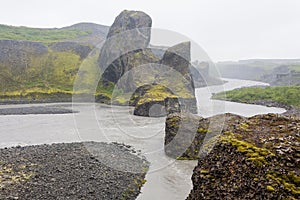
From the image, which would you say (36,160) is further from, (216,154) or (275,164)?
(275,164)

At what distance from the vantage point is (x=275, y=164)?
841cm

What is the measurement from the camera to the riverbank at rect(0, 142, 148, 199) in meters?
13.9

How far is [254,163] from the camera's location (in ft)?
28.7

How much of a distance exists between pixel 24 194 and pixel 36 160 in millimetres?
5203

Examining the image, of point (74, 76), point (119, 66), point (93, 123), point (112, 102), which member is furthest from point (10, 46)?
point (93, 123)

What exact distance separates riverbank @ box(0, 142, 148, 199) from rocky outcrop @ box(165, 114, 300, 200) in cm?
624

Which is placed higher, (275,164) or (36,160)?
(275,164)

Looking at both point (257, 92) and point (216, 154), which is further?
point (257, 92)

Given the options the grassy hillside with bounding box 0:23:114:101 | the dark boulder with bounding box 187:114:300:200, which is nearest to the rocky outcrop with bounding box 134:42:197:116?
A: the grassy hillside with bounding box 0:23:114:101

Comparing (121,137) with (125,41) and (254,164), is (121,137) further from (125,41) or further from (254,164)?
(125,41)

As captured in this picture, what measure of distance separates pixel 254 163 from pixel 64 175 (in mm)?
11536

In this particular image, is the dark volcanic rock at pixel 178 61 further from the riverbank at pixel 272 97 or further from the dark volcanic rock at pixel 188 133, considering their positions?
the dark volcanic rock at pixel 188 133

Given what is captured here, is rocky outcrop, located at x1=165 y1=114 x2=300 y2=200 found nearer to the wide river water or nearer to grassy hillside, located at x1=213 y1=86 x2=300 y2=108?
the wide river water

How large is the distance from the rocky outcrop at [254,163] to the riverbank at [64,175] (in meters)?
6.24
